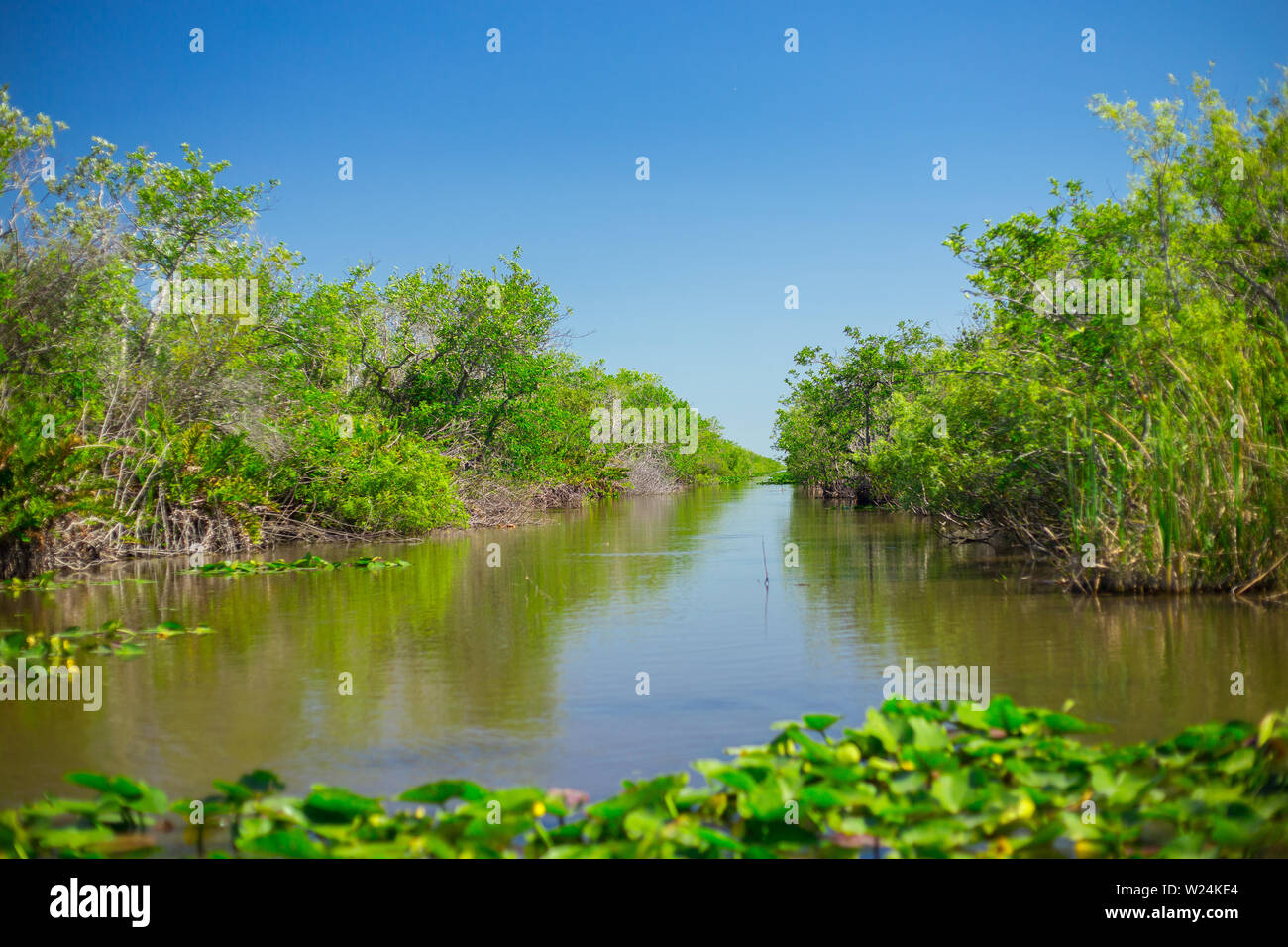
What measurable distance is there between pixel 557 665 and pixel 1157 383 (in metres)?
7.25

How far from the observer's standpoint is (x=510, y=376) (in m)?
26.0

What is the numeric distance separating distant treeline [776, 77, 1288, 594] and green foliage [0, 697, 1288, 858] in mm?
5630

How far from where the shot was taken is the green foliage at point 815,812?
3557mm

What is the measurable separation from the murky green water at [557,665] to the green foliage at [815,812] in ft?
2.53

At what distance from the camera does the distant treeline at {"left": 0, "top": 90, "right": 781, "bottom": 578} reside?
13.0m
